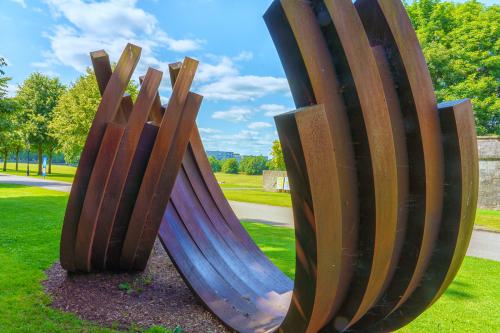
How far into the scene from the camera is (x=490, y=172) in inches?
719

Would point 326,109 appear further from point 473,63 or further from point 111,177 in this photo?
point 473,63

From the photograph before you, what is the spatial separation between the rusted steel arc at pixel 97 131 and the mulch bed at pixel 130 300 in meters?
0.81

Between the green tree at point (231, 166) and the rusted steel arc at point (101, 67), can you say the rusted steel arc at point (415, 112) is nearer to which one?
the rusted steel arc at point (101, 67)

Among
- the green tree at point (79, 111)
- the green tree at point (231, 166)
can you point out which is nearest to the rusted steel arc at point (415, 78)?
the green tree at point (79, 111)

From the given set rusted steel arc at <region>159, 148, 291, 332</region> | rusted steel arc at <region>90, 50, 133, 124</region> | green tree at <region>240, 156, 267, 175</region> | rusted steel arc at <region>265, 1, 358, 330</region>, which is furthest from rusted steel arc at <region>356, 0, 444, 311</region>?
green tree at <region>240, 156, 267, 175</region>

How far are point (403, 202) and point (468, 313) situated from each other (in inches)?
141

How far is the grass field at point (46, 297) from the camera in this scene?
4.05 m

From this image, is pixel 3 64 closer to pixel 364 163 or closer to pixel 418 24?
pixel 364 163

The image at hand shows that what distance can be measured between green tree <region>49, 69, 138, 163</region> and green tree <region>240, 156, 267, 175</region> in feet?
125

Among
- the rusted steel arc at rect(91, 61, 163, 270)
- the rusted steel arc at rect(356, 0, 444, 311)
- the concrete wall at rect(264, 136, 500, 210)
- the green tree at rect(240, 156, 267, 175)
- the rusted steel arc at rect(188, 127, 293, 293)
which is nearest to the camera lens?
the rusted steel arc at rect(356, 0, 444, 311)

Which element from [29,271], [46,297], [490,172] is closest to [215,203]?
[46,297]

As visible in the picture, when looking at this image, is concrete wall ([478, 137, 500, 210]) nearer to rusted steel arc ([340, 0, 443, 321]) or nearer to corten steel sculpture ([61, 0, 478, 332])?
corten steel sculpture ([61, 0, 478, 332])

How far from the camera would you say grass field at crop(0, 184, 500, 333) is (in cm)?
405

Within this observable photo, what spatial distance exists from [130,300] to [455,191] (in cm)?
387
